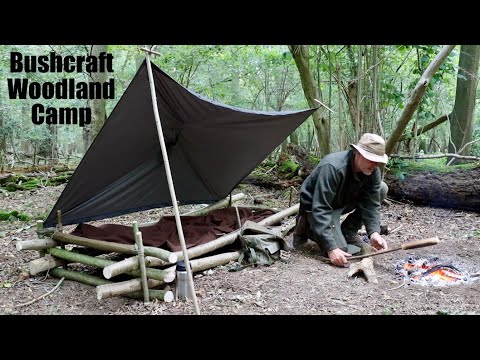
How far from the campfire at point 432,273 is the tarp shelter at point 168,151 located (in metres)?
1.91

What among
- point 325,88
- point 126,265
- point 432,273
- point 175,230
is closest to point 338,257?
point 432,273

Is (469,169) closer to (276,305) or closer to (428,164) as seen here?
(428,164)

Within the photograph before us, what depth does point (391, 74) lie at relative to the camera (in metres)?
7.58

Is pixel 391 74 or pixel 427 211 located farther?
pixel 391 74

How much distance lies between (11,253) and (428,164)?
5.74 m

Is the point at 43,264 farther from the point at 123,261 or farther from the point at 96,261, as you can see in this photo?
the point at 123,261

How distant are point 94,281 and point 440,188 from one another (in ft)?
15.6

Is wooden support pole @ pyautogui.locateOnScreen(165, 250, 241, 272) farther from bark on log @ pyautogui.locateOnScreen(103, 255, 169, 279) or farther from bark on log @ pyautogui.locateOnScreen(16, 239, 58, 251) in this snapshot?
bark on log @ pyautogui.locateOnScreen(16, 239, 58, 251)

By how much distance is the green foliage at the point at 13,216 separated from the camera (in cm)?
591

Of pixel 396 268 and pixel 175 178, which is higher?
pixel 175 178

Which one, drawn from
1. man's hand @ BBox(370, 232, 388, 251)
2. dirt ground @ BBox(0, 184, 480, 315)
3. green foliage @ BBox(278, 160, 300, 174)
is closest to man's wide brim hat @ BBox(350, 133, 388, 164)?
man's hand @ BBox(370, 232, 388, 251)

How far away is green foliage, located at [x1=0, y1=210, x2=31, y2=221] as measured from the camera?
5914 millimetres

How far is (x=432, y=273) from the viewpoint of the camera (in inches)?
138

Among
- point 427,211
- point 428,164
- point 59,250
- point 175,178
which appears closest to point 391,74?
point 428,164
